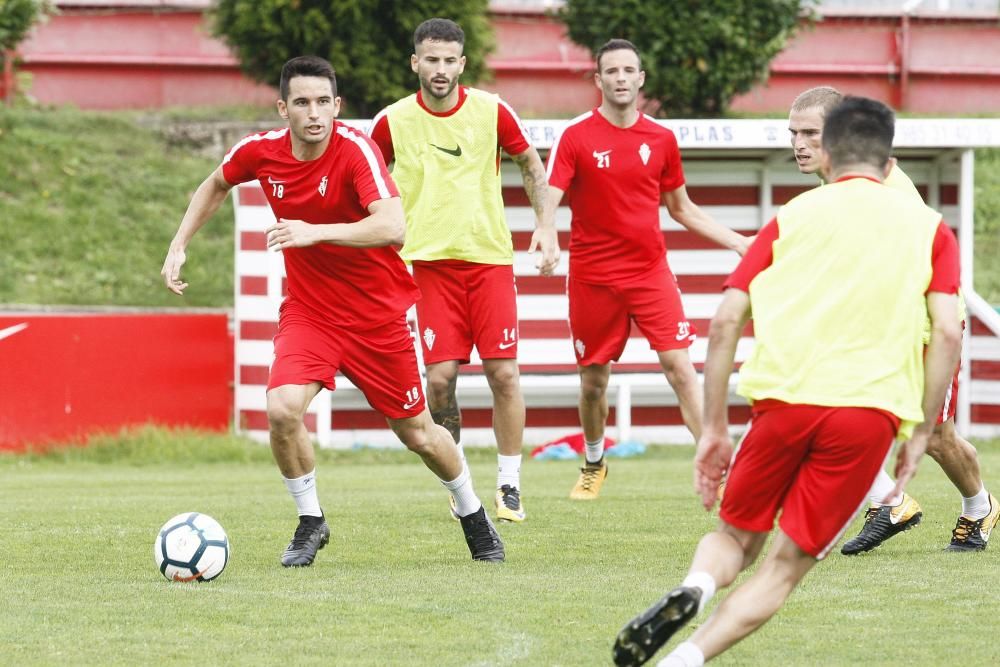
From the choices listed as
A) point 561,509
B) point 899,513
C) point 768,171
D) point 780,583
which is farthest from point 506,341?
point 768,171

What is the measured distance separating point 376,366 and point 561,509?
8.39 feet

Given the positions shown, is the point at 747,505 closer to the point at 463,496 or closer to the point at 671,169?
the point at 463,496

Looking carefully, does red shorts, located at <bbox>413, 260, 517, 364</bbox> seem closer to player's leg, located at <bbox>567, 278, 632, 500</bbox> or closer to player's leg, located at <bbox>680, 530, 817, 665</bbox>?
player's leg, located at <bbox>567, 278, 632, 500</bbox>

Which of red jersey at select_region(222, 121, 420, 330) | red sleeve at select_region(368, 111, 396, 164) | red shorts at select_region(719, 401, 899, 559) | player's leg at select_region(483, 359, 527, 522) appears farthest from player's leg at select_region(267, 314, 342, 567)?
red shorts at select_region(719, 401, 899, 559)

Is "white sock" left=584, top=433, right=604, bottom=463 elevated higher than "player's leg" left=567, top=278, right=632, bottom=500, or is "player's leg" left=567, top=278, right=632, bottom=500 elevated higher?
"player's leg" left=567, top=278, right=632, bottom=500

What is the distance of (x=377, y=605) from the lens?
21.3 ft

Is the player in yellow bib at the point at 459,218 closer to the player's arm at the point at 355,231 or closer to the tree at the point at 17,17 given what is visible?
the player's arm at the point at 355,231

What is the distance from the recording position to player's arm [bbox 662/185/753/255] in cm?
928

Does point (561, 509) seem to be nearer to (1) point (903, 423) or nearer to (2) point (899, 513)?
(2) point (899, 513)

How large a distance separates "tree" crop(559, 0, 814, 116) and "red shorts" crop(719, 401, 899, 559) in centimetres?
1463

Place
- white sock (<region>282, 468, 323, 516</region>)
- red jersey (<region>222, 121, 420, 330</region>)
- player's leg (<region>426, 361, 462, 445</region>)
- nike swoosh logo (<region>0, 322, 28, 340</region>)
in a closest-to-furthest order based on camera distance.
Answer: red jersey (<region>222, 121, 420, 330</region>) < white sock (<region>282, 468, 323, 516</region>) < player's leg (<region>426, 361, 462, 445</region>) < nike swoosh logo (<region>0, 322, 28, 340</region>)

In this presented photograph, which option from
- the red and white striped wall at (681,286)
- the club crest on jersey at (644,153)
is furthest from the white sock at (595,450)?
the red and white striped wall at (681,286)

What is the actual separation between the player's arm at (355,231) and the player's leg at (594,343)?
3022 mm

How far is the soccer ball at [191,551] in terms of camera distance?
708cm
